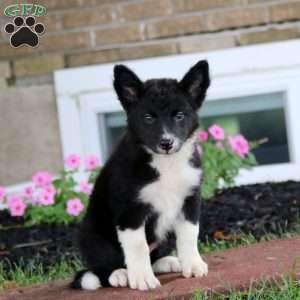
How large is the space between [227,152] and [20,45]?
224 centimetres

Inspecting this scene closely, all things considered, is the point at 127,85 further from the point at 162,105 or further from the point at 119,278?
the point at 119,278

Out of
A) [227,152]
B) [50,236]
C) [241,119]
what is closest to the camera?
[50,236]

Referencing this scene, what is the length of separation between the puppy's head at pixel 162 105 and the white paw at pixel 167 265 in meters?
0.78

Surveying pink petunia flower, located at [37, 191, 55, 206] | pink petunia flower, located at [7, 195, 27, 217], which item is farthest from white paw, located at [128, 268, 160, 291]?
pink petunia flower, located at [7, 195, 27, 217]

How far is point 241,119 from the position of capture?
8297 millimetres

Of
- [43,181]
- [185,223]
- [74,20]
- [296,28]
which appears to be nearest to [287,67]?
[296,28]

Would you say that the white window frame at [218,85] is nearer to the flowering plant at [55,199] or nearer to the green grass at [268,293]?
the flowering plant at [55,199]

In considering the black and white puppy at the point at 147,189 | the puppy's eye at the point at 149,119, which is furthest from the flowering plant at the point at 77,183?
the puppy's eye at the point at 149,119

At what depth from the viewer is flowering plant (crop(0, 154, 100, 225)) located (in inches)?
268

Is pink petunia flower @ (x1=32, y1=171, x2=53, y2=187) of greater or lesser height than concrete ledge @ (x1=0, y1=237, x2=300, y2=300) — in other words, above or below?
above

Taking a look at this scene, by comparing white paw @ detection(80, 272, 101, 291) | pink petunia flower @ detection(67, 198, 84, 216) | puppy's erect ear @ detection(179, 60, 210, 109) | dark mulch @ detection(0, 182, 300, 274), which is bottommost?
white paw @ detection(80, 272, 101, 291)

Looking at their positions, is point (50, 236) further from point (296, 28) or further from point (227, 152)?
point (296, 28)

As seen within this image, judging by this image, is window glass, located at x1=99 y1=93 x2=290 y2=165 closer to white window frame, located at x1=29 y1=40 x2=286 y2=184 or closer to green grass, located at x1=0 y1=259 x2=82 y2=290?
white window frame, located at x1=29 y1=40 x2=286 y2=184

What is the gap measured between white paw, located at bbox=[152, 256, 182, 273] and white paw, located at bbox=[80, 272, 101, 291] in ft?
1.26
